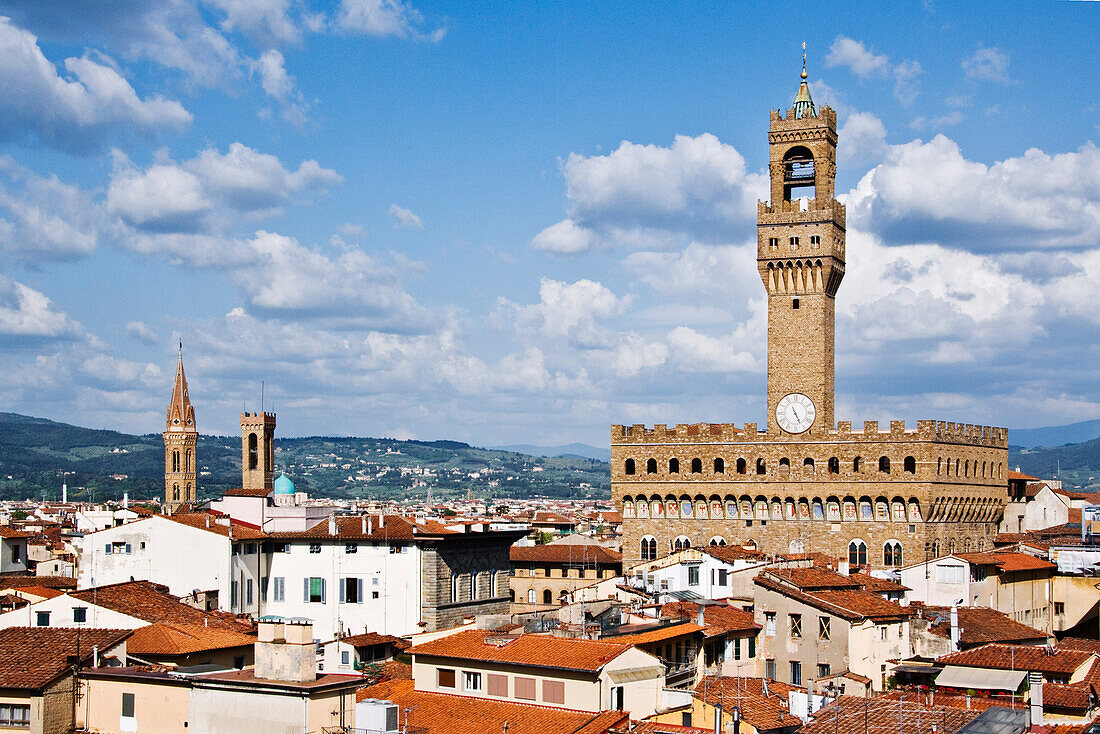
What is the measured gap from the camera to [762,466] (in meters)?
63.7

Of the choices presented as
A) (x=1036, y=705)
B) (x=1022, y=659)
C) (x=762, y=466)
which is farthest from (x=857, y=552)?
(x=1036, y=705)

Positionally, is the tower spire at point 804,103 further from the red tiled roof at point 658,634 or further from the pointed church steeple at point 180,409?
the pointed church steeple at point 180,409

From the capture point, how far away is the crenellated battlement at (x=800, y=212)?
65.0 metres

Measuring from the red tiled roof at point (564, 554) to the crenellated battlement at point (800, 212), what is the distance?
16.3 metres

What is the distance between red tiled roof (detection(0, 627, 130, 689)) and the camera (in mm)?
24906

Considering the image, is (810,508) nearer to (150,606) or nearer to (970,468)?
(970,468)

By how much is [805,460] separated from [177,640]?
122ft

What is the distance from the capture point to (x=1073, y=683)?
29.3 metres

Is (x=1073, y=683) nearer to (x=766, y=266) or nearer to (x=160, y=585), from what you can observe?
(x=160, y=585)

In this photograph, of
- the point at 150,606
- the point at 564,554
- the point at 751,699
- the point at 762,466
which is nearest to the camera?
the point at 751,699

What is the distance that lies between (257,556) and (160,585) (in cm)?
451

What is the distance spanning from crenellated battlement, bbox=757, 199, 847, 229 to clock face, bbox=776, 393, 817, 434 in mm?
7541

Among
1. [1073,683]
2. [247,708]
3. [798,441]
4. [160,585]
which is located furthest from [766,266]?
[247,708]

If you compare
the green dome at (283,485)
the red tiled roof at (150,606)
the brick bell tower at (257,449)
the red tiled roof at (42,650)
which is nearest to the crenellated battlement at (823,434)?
the green dome at (283,485)
